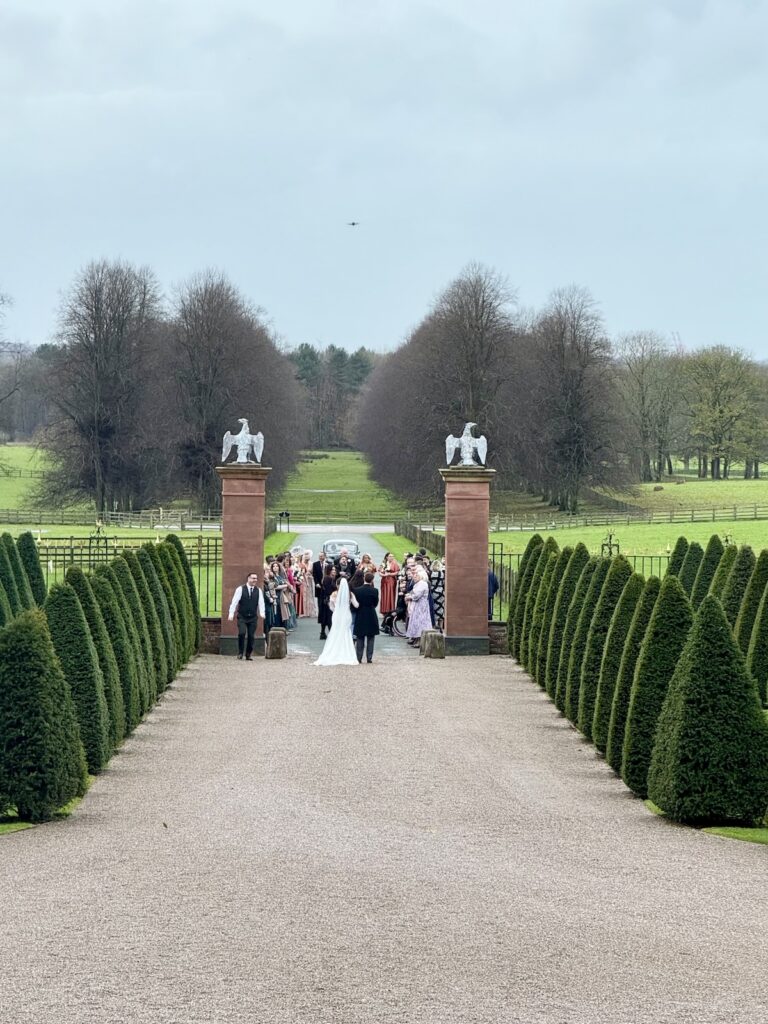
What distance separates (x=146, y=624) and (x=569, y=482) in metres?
67.7

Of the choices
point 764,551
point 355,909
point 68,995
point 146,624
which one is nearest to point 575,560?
point 764,551

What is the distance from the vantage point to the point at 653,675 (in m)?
15.3

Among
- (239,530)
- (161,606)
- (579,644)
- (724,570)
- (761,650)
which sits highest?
(239,530)

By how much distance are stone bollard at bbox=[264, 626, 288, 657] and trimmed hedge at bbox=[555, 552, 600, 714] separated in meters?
6.65

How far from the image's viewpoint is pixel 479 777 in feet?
51.1

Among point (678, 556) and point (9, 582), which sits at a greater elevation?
point (678, 556)

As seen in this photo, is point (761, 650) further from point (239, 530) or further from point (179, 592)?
point (239, 530)

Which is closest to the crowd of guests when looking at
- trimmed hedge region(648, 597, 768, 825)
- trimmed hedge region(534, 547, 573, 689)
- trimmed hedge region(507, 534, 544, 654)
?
trimmed hedge region(507, 534, 544, 654)

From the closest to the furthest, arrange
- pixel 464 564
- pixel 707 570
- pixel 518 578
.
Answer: pixel 518 578 → pixel 464 564 → pixel 707 570

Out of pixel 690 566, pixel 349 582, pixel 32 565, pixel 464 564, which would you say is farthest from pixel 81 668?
pixel 690 566

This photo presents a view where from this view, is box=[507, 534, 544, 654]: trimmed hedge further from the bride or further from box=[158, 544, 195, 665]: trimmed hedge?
box=[158, 544, 195, 665]: trimmed hedge

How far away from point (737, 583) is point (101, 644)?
11.9 metres

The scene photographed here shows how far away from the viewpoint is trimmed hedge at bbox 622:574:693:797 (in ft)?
49.8

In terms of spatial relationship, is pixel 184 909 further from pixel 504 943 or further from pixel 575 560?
pixel 575 560
